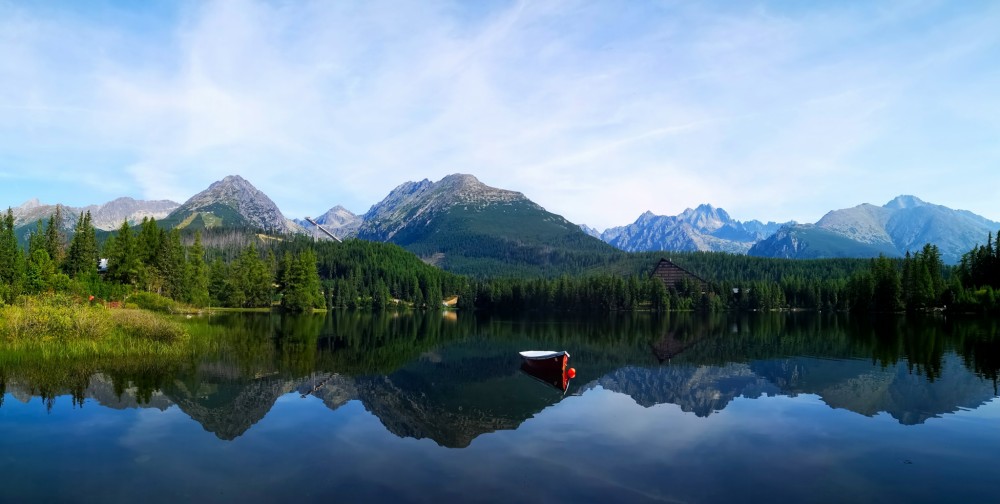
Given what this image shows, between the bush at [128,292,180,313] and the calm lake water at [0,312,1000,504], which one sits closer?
the calm lake water at [0,312,1000,504]

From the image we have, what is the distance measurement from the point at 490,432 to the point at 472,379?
57.5 feet

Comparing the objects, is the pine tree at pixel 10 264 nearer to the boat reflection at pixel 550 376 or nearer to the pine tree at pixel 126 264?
the pine tree at pixel 126 264

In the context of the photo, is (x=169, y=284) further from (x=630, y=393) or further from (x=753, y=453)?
(x=753, y=453)

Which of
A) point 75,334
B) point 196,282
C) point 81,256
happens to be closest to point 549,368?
point 75,334

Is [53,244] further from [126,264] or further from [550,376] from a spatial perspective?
[550,376]

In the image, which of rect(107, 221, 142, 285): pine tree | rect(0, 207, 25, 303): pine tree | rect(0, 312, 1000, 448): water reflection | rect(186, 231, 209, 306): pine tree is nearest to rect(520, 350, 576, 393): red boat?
rect(0, 312, 1000, 448): water reflection

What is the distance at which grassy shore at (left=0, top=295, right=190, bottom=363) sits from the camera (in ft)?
137

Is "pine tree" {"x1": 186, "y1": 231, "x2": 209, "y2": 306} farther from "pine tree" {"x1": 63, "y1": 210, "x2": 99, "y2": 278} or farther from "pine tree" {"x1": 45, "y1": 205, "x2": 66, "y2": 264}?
"pine tree" {"x1": 45, "y1": 205, "x2": 66, "y2": 264}

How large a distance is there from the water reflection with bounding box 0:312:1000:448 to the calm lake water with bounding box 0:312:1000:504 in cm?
23

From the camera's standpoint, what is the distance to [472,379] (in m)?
44.8

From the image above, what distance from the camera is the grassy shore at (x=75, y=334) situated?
4188 centimetres

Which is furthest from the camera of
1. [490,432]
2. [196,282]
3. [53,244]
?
[196,282]

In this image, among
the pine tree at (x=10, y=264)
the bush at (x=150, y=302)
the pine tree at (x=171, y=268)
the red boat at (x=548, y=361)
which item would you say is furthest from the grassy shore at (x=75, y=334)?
the pine tree at (x=171, y=268)

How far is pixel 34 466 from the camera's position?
807 inches
